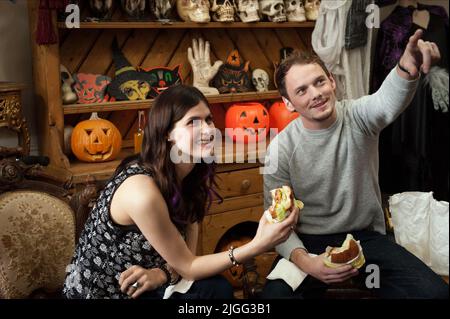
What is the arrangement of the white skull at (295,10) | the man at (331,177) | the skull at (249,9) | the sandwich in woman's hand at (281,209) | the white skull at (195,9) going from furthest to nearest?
1. the white skull at (295,10)
2. the skull at (249,9)
3. the white skull at (195,9)
4. the man at (331,177)
5. the sandwich in woman's hand at (281,209)

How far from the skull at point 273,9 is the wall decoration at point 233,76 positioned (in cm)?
22

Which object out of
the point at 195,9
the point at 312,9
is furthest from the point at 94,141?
the point at 312,9

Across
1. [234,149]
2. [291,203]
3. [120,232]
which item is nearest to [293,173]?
[291,203]

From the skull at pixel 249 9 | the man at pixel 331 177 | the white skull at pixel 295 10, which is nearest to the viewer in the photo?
the man at pixel 331 177

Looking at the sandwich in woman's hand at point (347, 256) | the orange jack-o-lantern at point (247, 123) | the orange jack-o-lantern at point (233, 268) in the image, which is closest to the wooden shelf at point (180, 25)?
the orange jack-o-lantern at point (247, 123)

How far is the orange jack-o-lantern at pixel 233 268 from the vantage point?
205 cm

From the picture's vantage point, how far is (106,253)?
1129 mm

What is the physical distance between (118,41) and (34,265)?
1189mm

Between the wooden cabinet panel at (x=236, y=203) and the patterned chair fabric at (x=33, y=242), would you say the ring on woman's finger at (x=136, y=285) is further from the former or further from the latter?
the wooden cabinet panel at (x=236, y=203)

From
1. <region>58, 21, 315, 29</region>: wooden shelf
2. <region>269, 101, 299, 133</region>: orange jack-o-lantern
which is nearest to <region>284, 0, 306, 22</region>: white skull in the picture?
<region>58, 21, 315, 29</region>: wooden shelf

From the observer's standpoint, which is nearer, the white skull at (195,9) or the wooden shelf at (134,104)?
the wooden shelf at (134,104)

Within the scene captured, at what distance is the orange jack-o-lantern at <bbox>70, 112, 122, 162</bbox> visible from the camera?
1.88 metres

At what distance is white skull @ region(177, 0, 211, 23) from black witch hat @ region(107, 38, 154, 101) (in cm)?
29

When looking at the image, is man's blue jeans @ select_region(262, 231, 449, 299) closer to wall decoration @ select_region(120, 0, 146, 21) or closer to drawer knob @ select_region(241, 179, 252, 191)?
drawer knob @ select_region(241, 179, 252, 191)
